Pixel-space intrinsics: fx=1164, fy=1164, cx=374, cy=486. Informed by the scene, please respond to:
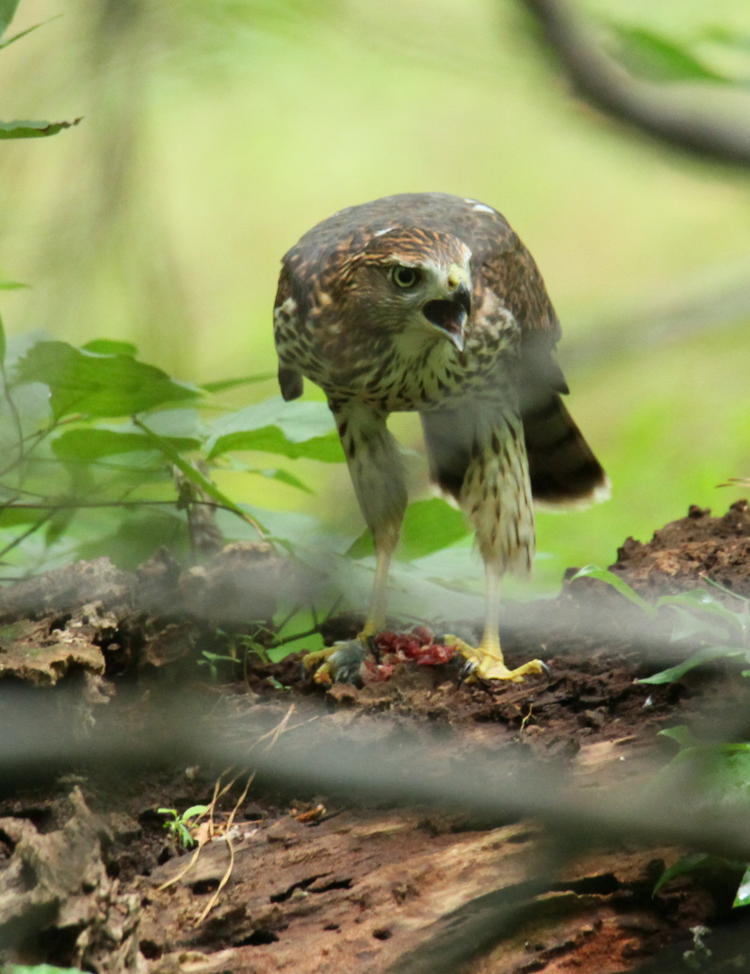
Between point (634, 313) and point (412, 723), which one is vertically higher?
point (634, 313)

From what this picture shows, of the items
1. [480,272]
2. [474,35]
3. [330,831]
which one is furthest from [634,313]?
[480,272]

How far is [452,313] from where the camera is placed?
3.45 m

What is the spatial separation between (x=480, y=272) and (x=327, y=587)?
227cm

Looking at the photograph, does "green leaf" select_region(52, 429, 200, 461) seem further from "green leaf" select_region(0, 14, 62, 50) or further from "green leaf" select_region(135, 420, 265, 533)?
"green leaf" select_region(0, 14, 62, 50)

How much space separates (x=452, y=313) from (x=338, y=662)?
107cm

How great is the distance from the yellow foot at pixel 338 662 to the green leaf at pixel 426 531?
35 cm

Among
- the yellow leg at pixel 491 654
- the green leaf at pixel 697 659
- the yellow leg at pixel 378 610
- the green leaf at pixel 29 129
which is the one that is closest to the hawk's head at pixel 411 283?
the yellow leg at pixel 378 610

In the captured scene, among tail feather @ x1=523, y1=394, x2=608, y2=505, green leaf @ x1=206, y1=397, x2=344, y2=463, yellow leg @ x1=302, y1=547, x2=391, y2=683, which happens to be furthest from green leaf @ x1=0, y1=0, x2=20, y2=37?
tail feather @ x1=523, y1=394, x2=608, y2=505

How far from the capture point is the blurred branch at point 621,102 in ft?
5.30

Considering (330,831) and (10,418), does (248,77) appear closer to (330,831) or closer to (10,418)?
(10,418)

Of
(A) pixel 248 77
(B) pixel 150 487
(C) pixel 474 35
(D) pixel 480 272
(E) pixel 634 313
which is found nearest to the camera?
(E) pixel 634 313

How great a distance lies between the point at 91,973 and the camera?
204 cm

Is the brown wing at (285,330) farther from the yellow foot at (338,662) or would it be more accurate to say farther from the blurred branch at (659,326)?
the blurred branch at (659,326)

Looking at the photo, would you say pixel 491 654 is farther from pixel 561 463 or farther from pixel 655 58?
pixel 655 58
